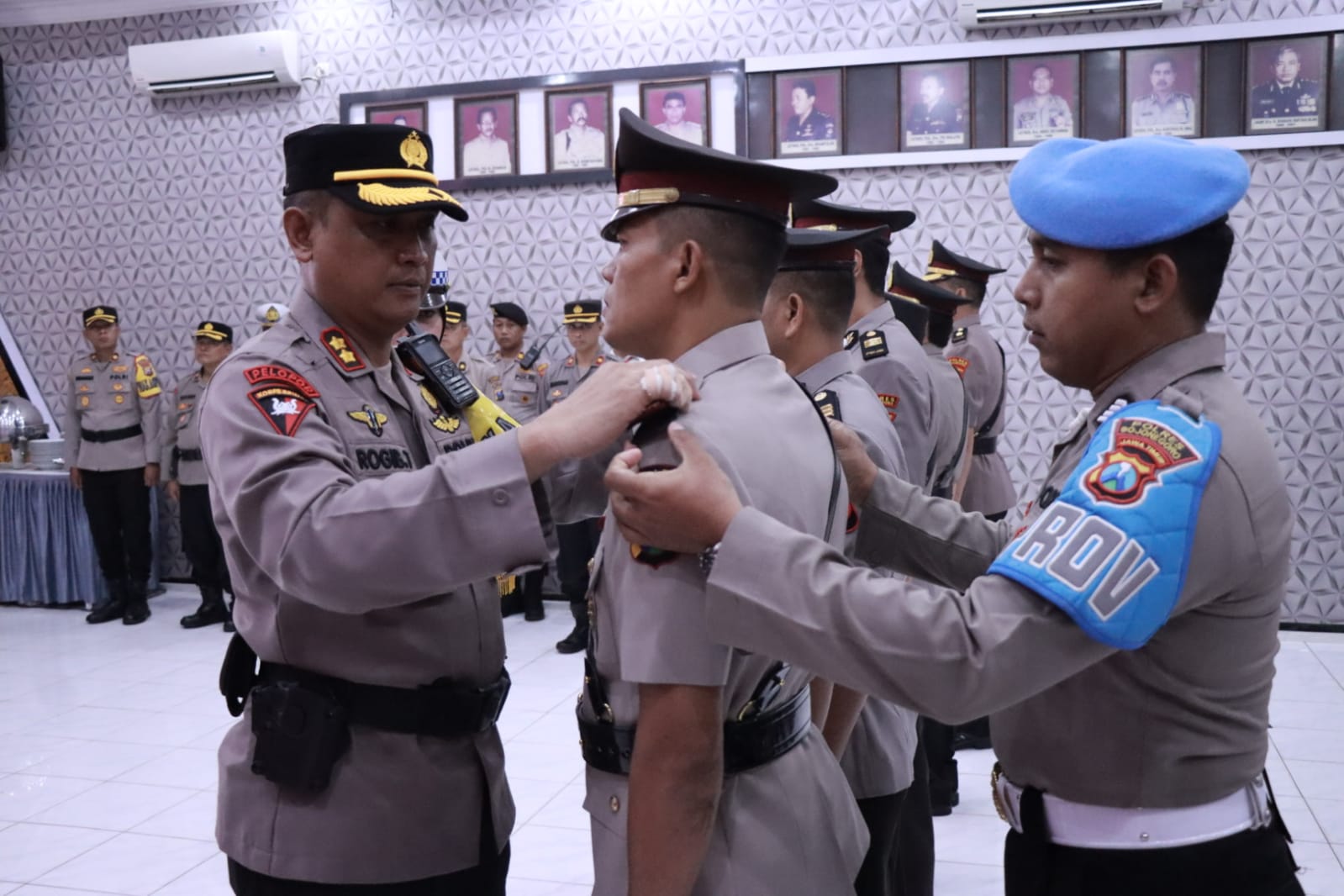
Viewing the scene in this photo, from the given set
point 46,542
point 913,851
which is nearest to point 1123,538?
point 913,851

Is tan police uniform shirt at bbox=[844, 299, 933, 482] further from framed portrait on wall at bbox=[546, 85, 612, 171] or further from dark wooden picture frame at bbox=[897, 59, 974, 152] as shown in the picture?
framed portrait on wall at bbox=[546, 85, 612, 171]

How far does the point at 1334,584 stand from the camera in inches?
241

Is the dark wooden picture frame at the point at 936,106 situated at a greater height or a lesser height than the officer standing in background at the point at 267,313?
greater

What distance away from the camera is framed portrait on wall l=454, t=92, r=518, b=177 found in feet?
23.1

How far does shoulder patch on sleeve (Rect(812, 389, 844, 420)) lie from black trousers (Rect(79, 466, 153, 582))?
225 inches

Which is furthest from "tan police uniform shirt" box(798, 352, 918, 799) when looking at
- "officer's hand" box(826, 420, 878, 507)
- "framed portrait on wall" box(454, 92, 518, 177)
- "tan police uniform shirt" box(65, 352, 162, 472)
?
"tan police uniform shirt" box(65, 352, 162, 472)

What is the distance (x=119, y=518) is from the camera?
6.92 m

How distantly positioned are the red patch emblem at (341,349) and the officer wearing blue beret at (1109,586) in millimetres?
644

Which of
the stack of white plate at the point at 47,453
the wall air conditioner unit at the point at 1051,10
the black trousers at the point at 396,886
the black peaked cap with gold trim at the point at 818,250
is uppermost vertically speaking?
the wall air conditioner unit at the point at 1051,10

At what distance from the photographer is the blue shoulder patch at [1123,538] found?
1125 millimetres

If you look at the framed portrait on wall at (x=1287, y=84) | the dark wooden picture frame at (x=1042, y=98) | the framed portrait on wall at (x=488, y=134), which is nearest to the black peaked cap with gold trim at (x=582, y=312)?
the framed portrait on wall at (x=488, y=134)

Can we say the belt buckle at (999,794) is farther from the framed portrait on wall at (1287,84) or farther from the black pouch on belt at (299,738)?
the framed portrait on wall at (1287,84)

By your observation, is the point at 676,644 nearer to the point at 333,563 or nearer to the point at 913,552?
the point at 333,563

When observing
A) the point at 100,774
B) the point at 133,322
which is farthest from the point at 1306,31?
the point at 133,322
